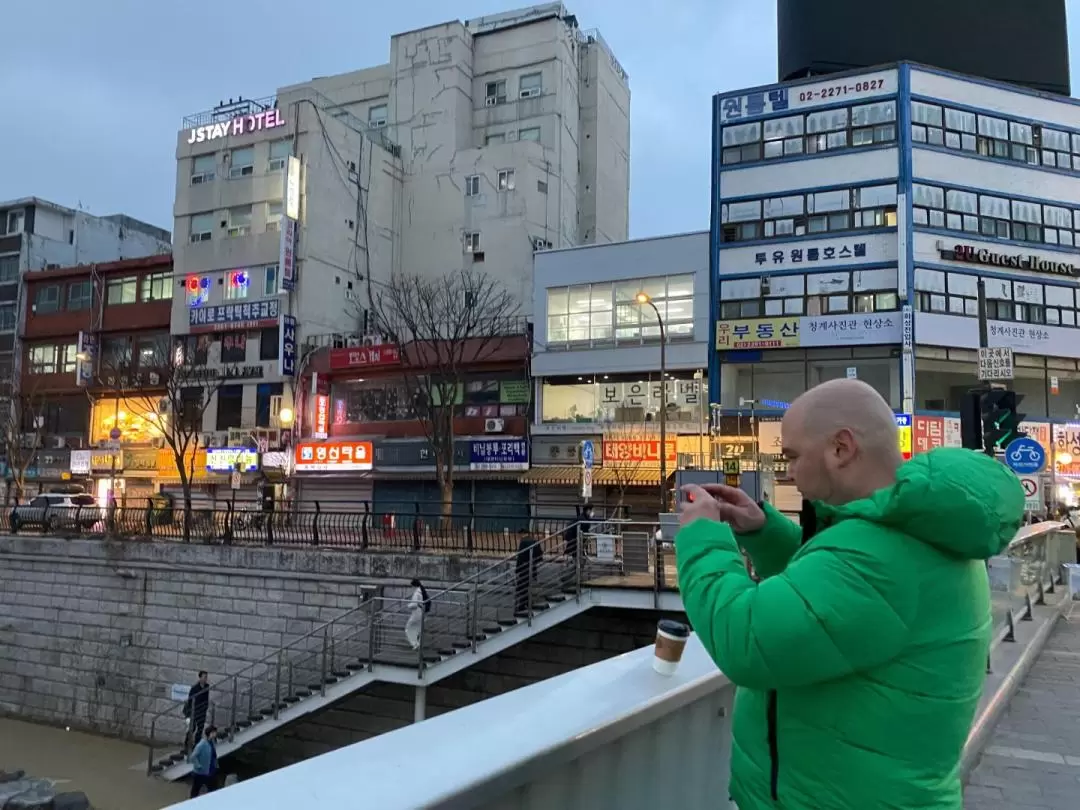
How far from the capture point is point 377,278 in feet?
132

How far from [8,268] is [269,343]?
19.4 metres

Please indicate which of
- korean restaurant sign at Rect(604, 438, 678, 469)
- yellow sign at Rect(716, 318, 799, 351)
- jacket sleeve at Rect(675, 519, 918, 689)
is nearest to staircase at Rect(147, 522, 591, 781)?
korean restaurant sign at Rect(604, 438, 678, 469)

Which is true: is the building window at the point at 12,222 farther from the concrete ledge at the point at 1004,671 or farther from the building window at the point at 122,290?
the concrete ledge at the point at 1004,671

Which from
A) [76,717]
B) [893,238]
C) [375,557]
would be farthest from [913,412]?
[76,717]

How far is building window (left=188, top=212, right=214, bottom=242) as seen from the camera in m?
38.2

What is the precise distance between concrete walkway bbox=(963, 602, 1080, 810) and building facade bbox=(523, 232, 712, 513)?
20.8 metres

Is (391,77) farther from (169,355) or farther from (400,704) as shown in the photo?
(400,704)

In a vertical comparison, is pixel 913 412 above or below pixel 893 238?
below

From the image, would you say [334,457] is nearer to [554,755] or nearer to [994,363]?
[994,363]

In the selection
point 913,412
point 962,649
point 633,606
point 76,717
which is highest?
point 913,412

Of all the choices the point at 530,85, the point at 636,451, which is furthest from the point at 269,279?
the point at 636,451

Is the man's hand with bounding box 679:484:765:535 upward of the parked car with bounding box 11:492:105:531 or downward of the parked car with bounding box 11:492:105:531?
upward

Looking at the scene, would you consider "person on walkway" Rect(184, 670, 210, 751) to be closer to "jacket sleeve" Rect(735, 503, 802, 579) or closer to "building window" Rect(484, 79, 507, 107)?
"jacket sleeve" Rect(735, 503, 802, 579)

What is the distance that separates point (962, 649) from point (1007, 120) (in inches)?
1267
